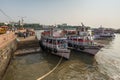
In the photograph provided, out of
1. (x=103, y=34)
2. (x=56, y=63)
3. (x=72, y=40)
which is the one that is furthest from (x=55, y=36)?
(x=103, y=34)

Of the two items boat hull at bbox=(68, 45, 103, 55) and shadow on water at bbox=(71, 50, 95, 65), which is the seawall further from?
boat hull at bbox=(68, 45, 103, 55)

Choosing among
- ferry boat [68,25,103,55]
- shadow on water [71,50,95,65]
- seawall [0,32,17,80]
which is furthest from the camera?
ferry boat [68,25,103,55]

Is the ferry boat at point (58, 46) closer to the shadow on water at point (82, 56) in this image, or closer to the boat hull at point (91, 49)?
the shadow on water at point (82, 56)

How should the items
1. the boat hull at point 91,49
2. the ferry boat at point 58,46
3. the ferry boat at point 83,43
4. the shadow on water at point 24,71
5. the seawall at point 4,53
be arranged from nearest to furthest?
the seawall at point 4,53 → the shadow on water at point 24,71 → the ferry boat at point 58,46 → the boat hull at point 91,49 → the ferry boat at point 83,43

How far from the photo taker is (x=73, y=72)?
66.0 ft

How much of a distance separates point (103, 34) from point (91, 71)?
234 ft

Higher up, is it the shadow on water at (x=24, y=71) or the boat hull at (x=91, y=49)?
the boat hull at (x=91, y=49)

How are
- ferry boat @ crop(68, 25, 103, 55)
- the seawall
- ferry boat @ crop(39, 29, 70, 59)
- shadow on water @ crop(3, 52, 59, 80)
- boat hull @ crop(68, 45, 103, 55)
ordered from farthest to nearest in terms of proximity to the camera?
ferry boat @ crop(68, 25, 103, 55), boat hull @ crop(68, 45, 103, 55), ferry boat @ crop(39, 29, 70, 59), shadow on water @ crop(3, 52, 59, 80), the seawall

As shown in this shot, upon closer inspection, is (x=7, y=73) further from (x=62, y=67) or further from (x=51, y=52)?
(x=51, y=52)

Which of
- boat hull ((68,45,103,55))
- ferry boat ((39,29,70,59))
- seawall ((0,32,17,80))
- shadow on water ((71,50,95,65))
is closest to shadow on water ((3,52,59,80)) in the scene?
seawall ((0,32,17,80))

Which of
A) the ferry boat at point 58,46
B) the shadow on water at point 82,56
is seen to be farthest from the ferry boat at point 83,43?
the ferry boat at point 58,46

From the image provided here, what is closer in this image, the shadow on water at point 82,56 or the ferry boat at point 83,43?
the shadow on water at point 82,56

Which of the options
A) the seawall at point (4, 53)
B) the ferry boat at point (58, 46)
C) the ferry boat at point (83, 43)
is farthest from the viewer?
the ferry boat at point (83, 43)

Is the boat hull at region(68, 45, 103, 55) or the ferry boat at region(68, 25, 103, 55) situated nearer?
the boat hull at region(68, 45, 103, 55)
